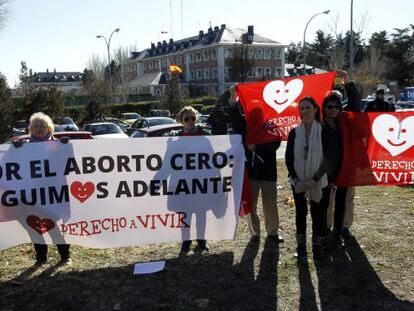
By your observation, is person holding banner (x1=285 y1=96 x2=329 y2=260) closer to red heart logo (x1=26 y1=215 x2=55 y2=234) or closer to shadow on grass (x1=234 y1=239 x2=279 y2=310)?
shadow on grass (x1=234 y1=239 x2=279 y2=310)

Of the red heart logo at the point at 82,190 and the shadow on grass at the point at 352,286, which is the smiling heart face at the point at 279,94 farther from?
the red heart logo at the point at 82,190

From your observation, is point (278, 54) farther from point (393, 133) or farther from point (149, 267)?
point (149, 267)

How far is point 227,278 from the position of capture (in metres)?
4.95

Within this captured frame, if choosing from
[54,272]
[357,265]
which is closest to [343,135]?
[357,265]

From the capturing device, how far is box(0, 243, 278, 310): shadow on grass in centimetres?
439

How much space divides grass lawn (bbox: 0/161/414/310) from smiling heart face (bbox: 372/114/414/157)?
1169 millimetres

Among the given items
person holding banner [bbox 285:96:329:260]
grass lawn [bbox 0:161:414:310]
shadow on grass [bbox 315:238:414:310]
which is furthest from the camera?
person holding banner [bbox 285:96:329:260]

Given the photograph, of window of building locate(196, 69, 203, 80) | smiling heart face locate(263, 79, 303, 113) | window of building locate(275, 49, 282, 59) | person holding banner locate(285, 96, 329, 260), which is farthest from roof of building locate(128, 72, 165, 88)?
person holding banner locate(285, 96, 329, 260)

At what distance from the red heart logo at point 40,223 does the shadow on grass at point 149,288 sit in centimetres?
47

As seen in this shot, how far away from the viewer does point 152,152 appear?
17.7 ft

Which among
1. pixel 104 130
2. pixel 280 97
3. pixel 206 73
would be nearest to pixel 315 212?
pixel 280 97

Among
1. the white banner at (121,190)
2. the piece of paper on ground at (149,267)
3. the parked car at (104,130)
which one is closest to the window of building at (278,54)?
the parked car at (104,130)

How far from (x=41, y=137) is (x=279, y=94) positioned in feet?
9.86

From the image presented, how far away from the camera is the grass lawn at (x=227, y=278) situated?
4383 millimetres
